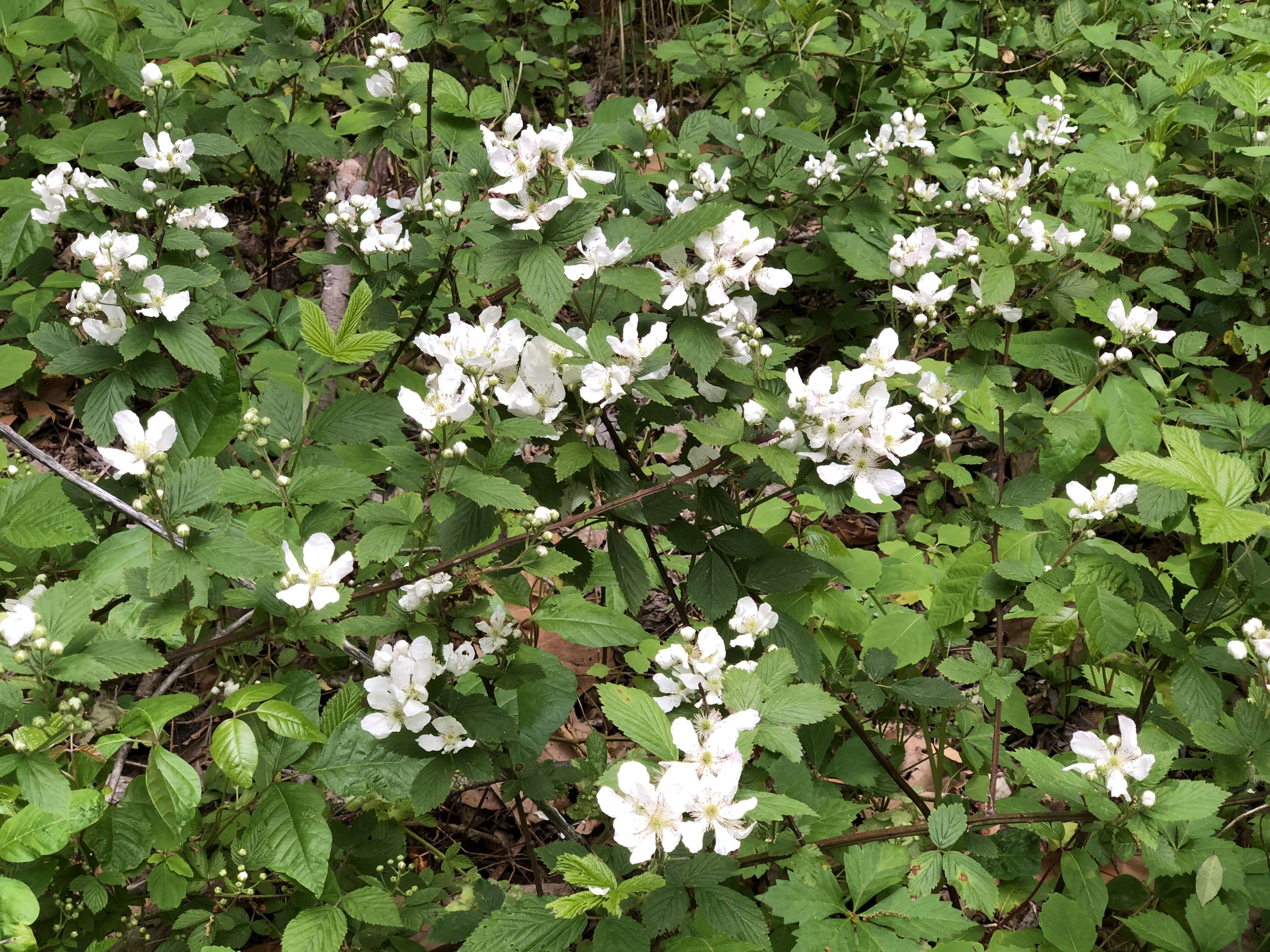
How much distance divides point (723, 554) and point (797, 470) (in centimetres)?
41

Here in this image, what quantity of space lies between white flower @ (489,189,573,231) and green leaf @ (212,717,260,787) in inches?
41.0

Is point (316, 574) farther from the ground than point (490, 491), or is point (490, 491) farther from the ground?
point (490, 491)

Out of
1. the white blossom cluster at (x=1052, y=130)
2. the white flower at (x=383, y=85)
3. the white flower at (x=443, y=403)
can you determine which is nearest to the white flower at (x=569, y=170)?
the white flower at (x=443, y=403)

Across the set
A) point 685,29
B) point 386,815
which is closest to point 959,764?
point 386,815

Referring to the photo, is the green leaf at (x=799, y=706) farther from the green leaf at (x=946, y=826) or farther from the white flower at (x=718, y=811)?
the green leaf at (x=946, y=826)

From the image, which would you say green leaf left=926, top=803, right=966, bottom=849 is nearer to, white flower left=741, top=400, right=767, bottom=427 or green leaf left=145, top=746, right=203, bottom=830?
white flower left=741, top=400, right=767, bottom=427

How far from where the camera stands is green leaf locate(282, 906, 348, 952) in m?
1.70

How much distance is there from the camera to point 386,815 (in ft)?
7.81

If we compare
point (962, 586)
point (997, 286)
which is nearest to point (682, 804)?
point (962, 586)

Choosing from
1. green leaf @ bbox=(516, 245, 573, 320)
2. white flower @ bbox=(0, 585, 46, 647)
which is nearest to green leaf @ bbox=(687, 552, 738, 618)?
green leaf @ bbox=(516, 245, 573, 320)

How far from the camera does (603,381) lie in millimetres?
1656

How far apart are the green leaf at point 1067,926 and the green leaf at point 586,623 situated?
102 cm

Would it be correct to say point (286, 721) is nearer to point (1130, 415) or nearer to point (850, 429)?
point (850, 429)

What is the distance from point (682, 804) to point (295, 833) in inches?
34.5
